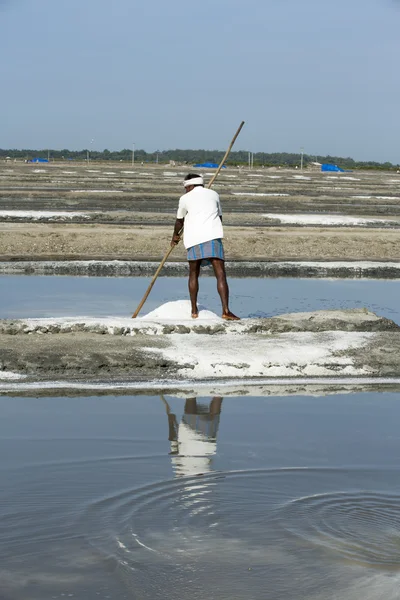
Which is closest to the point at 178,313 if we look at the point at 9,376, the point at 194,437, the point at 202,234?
the point at 202,234

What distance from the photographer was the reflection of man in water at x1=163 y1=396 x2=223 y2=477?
5059 millimetres

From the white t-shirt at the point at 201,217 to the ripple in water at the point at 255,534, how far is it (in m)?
4.96

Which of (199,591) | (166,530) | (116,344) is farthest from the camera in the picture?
(116,344)

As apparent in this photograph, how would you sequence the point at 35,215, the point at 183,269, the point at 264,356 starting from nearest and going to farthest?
the point at 264,356 < the point at 183,269 < the point at 35,215

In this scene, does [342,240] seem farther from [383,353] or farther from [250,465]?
[250,465]

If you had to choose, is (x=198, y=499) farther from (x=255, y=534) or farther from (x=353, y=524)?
(x=353, y=524)

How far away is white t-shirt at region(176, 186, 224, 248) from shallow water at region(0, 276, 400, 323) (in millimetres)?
1214

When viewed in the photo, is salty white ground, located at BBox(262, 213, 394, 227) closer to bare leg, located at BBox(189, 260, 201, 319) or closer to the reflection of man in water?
bare leg, located at BBox(189, 260, 201, 319)

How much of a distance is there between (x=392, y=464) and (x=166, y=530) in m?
1.49

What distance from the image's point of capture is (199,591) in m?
3.53

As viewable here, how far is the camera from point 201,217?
9.75m

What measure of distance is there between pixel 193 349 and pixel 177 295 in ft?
15.3

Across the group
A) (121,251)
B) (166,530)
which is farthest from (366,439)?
(121,251)

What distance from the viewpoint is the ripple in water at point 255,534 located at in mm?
3623
